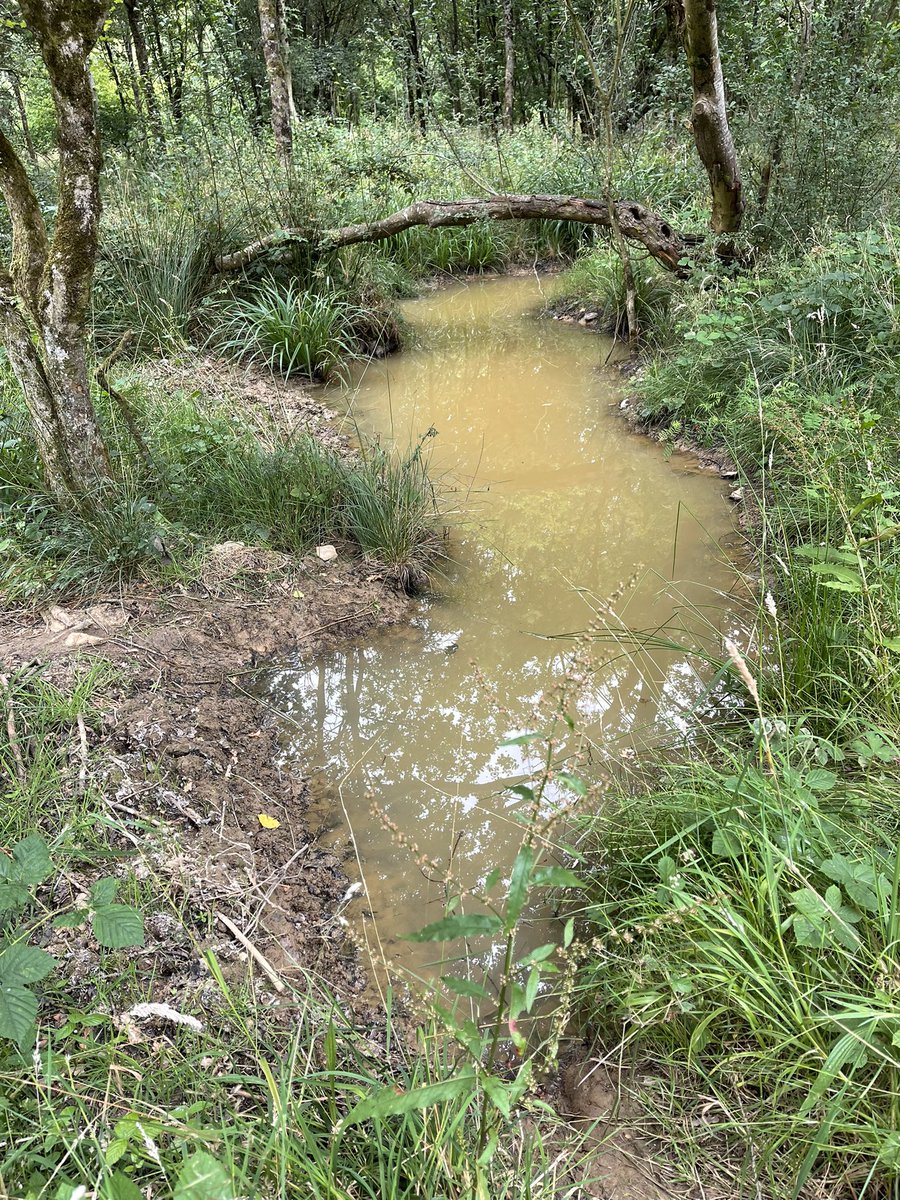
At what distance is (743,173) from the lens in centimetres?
532

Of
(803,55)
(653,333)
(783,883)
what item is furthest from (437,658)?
(803,55)

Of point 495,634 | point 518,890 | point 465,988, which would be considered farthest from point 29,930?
point 495,634

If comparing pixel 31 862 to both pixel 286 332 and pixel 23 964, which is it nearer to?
pixel 23 964

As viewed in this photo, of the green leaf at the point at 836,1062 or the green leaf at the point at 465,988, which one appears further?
the green leaf at the point at 836,1062

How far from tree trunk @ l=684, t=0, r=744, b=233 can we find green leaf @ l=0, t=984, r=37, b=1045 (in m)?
5.49

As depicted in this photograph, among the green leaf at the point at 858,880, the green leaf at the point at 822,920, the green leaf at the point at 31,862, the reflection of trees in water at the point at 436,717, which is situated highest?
the green leaf at the point at 31,862

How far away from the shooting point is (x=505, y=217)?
19.2ft

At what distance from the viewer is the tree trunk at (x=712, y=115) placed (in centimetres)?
421

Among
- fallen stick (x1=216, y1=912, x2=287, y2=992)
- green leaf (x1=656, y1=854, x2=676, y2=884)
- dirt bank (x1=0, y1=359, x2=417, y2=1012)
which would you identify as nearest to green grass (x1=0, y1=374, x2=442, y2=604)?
dirt bank (x1=0, y1=359, x2=417, y2=1012)

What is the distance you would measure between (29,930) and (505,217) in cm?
600

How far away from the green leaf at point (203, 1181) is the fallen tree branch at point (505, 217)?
5555 mm

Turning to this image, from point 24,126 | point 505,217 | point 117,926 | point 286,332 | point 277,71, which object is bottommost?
point 117,926

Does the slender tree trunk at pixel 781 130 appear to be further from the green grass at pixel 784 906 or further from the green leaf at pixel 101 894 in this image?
the green leaf at pixel 101 894

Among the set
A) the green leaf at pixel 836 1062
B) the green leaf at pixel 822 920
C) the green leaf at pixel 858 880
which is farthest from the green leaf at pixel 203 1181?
the green leaf at pixel 858 880
